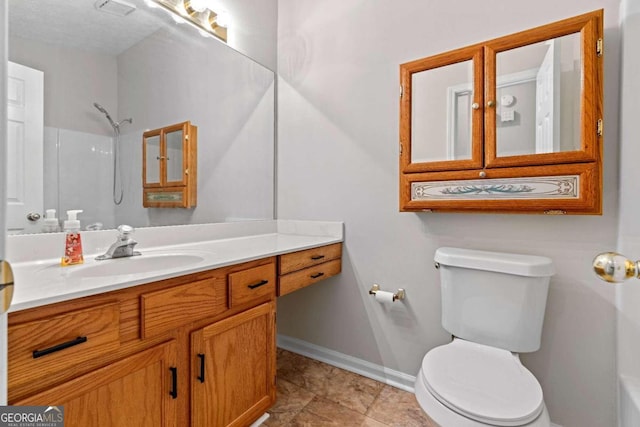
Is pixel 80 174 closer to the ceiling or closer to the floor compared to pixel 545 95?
closer to the floor

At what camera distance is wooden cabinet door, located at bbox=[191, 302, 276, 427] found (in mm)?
1103

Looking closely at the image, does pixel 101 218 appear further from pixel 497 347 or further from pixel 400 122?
pixel 497 347

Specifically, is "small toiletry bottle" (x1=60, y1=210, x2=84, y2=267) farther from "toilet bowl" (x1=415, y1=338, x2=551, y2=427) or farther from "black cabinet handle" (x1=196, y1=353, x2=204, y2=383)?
"toilet bowl" (x1=415, y1=338, x2=551, y2=427)

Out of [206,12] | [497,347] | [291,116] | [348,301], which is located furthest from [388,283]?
[206,12]

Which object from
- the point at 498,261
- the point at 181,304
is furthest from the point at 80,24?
the point at 498,261

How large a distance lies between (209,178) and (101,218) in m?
0.61

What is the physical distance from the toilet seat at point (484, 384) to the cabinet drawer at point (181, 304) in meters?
0.80

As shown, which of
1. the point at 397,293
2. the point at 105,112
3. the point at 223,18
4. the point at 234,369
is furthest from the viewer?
the point at 223,18

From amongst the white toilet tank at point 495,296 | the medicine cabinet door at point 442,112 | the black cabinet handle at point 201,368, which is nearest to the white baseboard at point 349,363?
the white toilet tank at point 495,296

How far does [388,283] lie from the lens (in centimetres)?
174

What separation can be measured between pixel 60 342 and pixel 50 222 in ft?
2.14

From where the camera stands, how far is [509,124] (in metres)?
1.31

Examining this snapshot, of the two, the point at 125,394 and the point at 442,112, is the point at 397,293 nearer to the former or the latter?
the point at 442,112

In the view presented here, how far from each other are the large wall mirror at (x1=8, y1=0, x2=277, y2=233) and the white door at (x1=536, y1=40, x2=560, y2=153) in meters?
1.59
